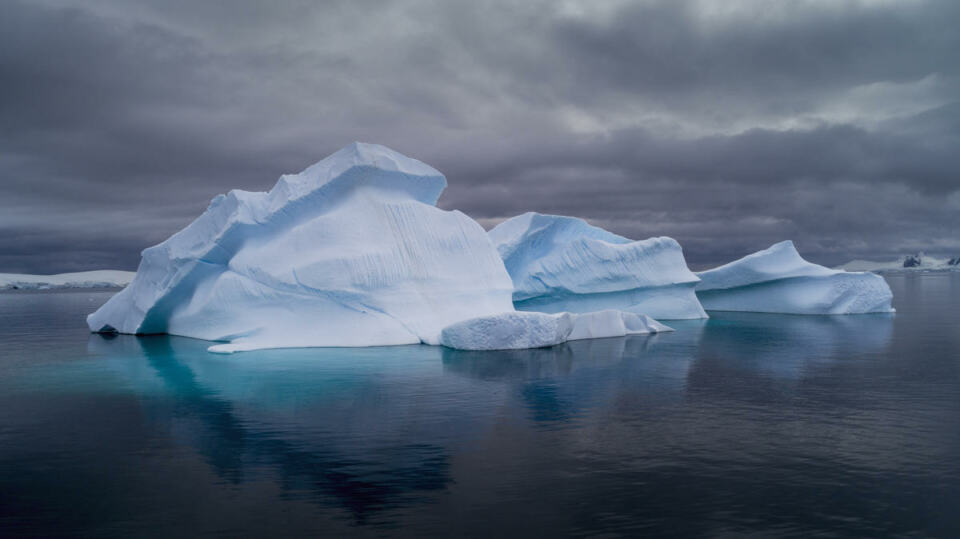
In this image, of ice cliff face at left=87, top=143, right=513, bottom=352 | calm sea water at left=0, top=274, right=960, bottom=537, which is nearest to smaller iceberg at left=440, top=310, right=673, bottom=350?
ice cliff face at left=87, top=143, right=513, bottom=352

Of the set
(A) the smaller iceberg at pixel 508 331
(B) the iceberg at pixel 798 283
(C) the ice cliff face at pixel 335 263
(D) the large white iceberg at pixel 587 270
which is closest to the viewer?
(A) the smaller iceberg at pixel 508 331

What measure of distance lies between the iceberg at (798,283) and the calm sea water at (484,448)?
47.5 ft

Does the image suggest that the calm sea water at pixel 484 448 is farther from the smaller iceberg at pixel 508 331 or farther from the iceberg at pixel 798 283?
the iceberg at pixel 798 283

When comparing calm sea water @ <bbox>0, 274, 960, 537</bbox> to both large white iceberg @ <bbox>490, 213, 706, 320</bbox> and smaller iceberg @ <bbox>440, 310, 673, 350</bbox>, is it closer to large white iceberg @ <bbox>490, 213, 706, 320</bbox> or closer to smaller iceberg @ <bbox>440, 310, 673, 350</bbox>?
smaller iceberg @ <bbox>440, 310, 673, 350</bbox>

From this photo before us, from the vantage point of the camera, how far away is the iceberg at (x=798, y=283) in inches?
1085

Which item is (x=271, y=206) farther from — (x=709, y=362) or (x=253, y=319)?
(x=709, y=362)

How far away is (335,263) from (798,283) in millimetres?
21227

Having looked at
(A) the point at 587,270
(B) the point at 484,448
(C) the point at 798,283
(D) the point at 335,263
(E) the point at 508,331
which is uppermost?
(A) the point at 587,270

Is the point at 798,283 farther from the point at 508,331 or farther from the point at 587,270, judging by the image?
the point at 508,331

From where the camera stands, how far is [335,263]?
16.2m

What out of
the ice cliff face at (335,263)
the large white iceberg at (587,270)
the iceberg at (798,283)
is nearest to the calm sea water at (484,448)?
the ice cliff face at (335,263)

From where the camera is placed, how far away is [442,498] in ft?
18.4

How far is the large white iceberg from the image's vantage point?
960 inches

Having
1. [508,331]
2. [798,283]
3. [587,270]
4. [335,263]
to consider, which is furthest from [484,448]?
[798,283]
